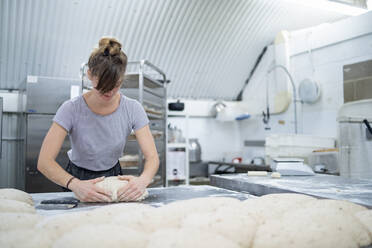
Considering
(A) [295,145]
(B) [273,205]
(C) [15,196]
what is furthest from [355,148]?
(C) [15,196]

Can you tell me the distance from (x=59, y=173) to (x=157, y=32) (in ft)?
9.84

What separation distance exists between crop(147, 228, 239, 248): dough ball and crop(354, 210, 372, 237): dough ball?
446mm

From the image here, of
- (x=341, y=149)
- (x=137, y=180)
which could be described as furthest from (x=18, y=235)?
(x=341, y=149)

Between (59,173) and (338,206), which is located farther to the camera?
(59,173)

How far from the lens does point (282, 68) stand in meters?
4.32

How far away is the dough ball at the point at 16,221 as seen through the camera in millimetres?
831

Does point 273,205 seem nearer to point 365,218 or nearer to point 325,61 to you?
point 365,218

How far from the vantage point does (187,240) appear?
2.22ft

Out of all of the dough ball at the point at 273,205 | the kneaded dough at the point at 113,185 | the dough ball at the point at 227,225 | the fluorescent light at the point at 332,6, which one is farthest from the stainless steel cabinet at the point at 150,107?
the dough ball at the point at 227,225

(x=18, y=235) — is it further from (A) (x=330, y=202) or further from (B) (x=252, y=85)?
(B) (x=252, y=85)

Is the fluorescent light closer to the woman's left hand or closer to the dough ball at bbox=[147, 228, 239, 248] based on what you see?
the woman's left hand

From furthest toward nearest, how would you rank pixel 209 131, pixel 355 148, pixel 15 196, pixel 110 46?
pixel 209 131 < pixel 355 148 < pixel 110 46 < pixel 15 196

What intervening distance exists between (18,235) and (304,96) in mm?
3802

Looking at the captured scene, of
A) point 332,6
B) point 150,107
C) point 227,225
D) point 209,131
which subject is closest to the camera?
point 227,225
